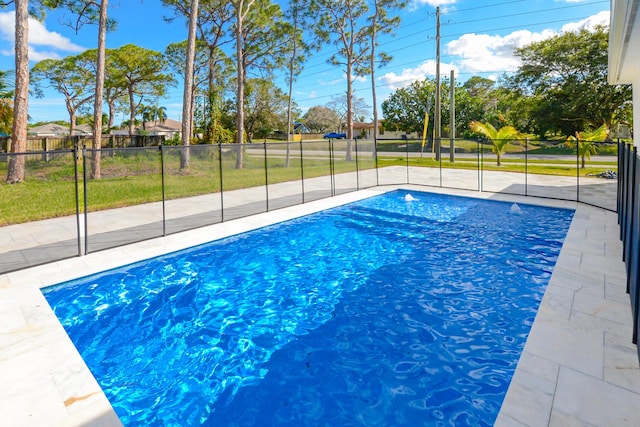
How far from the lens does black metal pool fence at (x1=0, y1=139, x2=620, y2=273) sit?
299 inches

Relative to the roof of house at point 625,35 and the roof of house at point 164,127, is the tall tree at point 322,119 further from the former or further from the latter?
the roof of house at point 625,35

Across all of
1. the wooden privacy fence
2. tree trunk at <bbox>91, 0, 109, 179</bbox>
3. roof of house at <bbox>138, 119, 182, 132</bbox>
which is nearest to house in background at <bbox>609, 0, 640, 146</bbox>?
tree trunk at <bbox>91, 0, 109, 179</bbox>

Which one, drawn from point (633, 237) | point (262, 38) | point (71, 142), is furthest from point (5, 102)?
point (633, 237)

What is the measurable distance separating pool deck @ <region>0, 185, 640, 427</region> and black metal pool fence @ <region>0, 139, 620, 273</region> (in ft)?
6.31

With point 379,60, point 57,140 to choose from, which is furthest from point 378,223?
point 57,140

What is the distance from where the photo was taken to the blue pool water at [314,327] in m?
3.15

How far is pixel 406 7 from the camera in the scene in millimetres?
23281

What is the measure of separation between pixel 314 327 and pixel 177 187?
30.8ft

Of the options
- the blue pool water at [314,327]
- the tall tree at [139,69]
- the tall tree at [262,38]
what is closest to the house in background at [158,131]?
the tall tree at [139,69]

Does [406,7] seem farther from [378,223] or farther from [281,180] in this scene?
[378,223]

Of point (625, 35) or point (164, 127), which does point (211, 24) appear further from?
point (164, 127)

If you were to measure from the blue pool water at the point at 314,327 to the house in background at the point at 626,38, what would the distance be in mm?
3300

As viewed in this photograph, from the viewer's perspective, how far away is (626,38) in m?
5.00

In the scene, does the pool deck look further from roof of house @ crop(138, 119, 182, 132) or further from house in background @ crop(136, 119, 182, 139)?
roof of house @ crop(138, 119, 182, 132)
